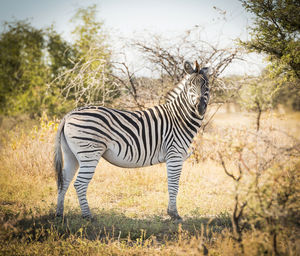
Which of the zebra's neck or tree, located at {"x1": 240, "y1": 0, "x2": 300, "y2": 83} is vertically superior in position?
tree, located at {"x1": 240, "y1": 0, "x2": 300, "y2": 83}

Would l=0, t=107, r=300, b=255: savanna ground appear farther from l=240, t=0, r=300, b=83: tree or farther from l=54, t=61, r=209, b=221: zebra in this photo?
l=240, t=0, r=300, b=83: tree

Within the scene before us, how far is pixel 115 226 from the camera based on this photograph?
4.41 meters

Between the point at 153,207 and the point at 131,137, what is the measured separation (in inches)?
68.2

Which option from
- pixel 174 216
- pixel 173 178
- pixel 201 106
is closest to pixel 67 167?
pixel 173 178

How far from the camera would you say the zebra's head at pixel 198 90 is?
4804 mm

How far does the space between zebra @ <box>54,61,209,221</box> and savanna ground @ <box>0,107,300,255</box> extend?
20.4 inches

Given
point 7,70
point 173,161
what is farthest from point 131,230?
point 7,70

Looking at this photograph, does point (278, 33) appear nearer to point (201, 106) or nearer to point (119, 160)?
point (201, 106)

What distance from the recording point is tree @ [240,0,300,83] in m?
5.81

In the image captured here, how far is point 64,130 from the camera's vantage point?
4695mm

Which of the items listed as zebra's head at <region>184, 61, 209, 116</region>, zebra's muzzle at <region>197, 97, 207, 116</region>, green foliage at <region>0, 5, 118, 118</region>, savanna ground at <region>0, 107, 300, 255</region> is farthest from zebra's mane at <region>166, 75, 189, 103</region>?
green foliage at <region>0, 5, 118, 118</region>

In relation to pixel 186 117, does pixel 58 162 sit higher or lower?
lower

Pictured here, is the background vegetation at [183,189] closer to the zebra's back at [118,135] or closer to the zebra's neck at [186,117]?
the zebra's neck at [186,117]

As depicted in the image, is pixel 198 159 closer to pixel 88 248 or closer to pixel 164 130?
pixel 164 130
